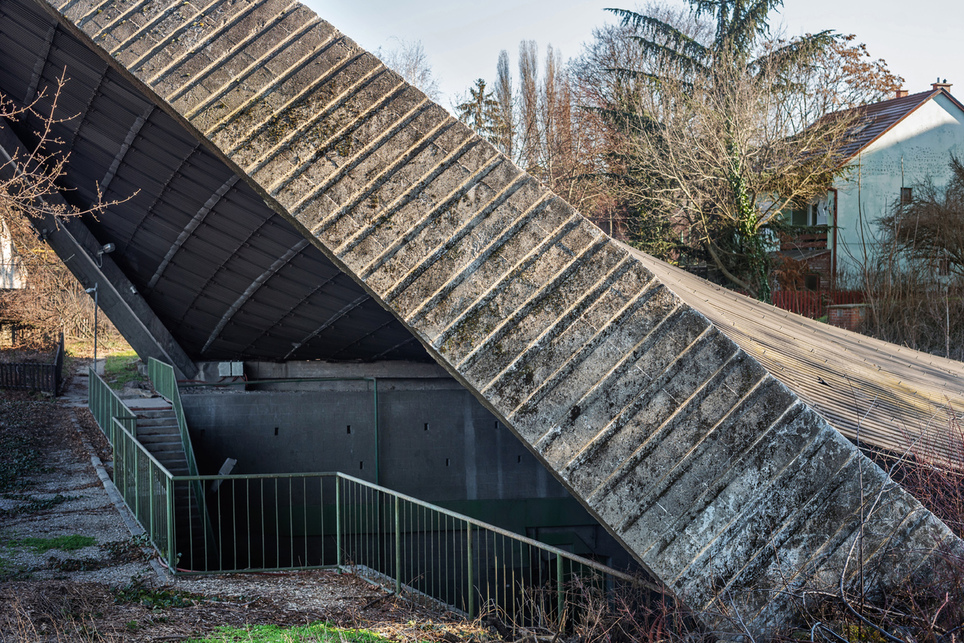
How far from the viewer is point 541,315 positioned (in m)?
4.55

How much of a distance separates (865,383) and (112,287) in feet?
46.2

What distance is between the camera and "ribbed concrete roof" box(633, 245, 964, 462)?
239 inches

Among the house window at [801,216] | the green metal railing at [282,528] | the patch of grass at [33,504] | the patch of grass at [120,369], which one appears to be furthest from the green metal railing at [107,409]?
the house window at [801,216]

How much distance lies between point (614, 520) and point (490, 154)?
256 centimetres

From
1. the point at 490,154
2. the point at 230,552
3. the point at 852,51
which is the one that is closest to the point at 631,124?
the point at 852,51

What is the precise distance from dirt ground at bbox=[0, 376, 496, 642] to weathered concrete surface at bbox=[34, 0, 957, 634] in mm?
1780

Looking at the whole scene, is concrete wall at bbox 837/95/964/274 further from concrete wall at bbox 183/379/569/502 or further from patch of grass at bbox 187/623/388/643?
patch of grass at bbox 187/623/388/643

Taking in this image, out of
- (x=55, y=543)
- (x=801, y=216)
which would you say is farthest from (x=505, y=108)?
(x=55, y=543)

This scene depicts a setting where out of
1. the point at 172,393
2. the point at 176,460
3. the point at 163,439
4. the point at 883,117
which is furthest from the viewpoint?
the point at 883,117

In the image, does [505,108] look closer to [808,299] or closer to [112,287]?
[808,299]

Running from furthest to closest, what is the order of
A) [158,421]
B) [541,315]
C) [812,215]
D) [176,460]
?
1. [812,215]
2. [158,421]
3. [176,460]
4. [541,315]

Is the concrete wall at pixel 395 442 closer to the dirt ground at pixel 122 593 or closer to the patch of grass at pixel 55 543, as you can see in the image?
the dirt ground at pixel 122 593

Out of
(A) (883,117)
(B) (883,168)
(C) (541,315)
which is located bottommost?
(C) (541,315)

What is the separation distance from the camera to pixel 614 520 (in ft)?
14.3
